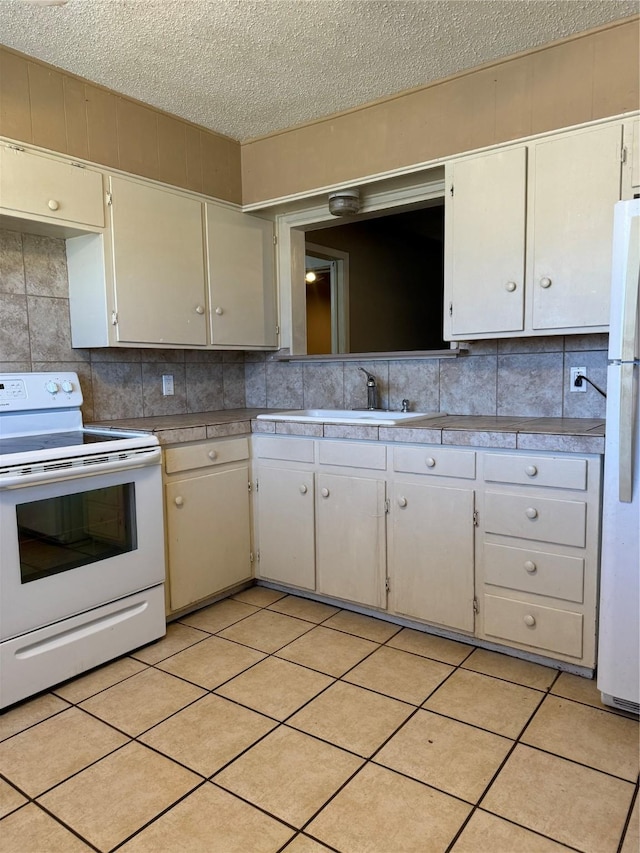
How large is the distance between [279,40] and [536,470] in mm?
1843

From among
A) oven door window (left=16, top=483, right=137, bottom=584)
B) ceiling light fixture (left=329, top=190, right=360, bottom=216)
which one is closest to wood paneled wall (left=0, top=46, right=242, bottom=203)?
ceiling light fixture (left=329, top=190, right=360, bottom=216)

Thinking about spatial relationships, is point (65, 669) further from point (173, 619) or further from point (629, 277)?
point (629, 277)

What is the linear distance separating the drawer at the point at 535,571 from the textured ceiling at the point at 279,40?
190 cm

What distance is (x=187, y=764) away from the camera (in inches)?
66.0

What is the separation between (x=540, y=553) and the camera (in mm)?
2102

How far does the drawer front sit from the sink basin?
0.33ft

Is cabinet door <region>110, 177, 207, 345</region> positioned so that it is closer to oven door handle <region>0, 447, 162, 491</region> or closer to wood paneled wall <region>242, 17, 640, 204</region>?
wood paneled wall <region>242, 17, 640, 204</region>

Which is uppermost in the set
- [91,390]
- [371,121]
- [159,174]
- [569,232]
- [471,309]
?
[371,121]

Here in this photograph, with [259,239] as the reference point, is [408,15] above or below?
above

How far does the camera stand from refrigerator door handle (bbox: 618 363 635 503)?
5.63 ft

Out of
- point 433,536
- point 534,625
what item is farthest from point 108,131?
point 534,625

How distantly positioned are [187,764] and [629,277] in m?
1.87

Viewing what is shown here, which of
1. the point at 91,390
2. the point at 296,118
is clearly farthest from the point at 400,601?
the point at 296,118

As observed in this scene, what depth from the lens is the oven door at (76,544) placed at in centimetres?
193
